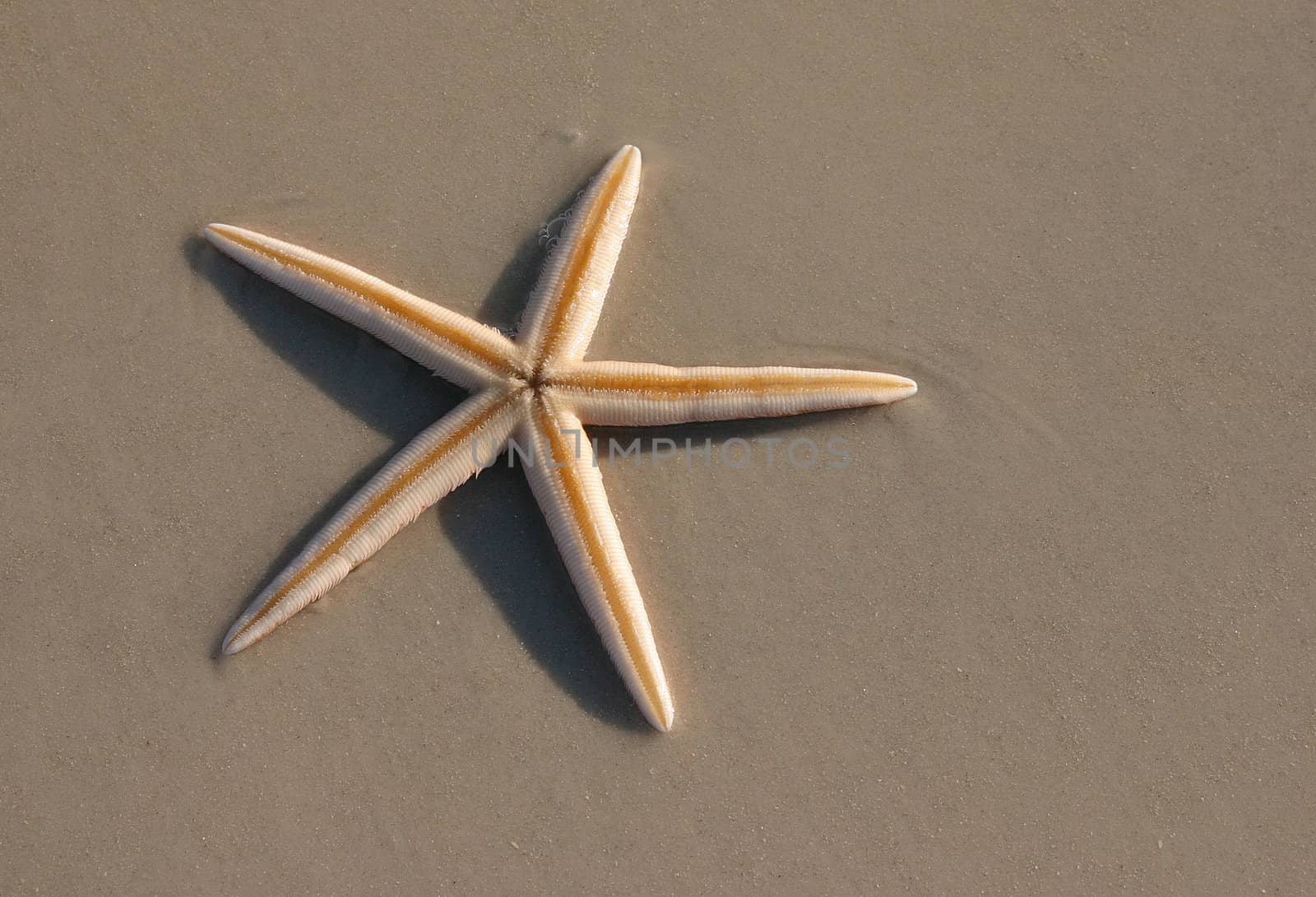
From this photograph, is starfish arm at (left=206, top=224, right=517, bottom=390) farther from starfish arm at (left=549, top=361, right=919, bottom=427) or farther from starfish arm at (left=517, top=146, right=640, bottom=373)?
starfish arm at (left=549, top=361, right=919, bottom=427)

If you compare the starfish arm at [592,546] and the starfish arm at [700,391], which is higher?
the starfish arm at [700,391]

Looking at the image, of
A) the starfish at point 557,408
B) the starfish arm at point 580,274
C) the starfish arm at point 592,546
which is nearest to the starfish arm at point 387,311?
the starfish at point 557,408

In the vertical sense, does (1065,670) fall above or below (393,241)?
below

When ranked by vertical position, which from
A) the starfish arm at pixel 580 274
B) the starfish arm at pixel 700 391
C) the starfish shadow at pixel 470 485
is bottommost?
the starfish shadow at pixel 470 485

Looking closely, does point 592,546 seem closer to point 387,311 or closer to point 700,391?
point 700,391

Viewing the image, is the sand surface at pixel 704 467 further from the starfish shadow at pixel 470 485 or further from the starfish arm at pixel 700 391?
the starfish arm at pixel 700 391

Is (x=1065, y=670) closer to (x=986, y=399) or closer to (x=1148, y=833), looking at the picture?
(x=1148, y=833)

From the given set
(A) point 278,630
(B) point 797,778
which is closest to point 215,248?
(A) point 278,630

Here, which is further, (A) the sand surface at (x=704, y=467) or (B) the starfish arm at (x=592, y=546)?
(A) the sand surface at (x=704, y=467)
